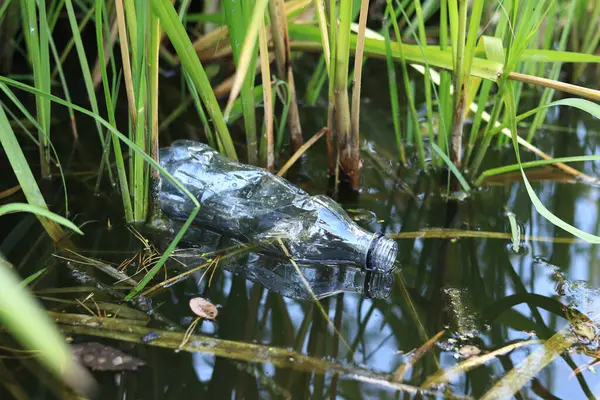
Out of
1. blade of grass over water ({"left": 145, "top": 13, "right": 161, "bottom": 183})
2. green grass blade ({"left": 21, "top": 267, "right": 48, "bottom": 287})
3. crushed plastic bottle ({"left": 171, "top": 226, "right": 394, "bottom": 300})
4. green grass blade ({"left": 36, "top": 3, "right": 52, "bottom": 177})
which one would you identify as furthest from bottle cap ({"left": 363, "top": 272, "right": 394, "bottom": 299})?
green grass blade ({"left": 36, "top": 3, "right": 52, "bottom": 177})

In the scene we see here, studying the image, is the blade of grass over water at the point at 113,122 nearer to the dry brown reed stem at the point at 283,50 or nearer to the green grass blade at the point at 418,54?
the dry brown reed stem at the point at 283,50

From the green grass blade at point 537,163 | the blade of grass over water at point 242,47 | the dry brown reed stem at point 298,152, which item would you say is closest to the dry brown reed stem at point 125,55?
the blade of grass over water at point 242,47

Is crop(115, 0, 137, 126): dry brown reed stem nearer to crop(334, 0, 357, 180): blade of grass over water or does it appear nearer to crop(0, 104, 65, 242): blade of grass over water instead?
crop(0, 104, 65, 242): blade of grass over water

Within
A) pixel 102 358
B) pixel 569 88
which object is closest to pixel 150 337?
pixel 102 358

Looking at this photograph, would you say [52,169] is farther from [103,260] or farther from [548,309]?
[548,309]

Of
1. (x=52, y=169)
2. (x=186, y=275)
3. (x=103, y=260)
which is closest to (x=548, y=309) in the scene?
(x=186, y=275)
